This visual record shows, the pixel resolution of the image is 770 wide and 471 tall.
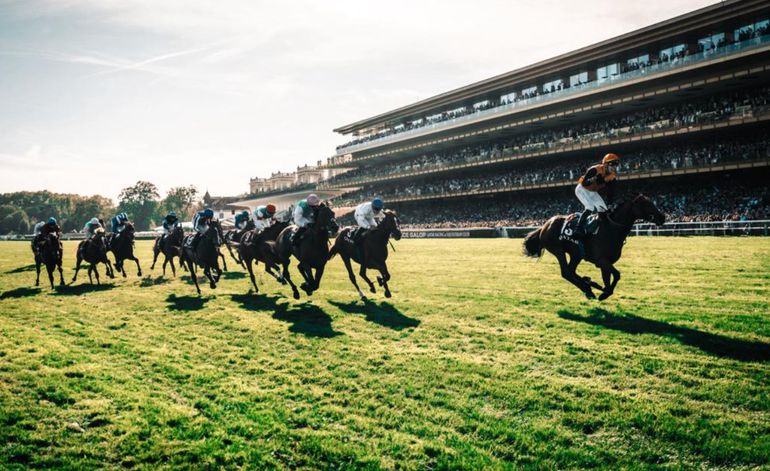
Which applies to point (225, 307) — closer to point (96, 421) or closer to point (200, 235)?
point (200, 235)

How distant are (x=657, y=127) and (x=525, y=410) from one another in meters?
36.2

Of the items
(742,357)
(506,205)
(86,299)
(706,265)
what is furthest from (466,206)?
(742,357)

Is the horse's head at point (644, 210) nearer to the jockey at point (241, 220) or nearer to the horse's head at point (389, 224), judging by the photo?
the horse's head at point (389, 224)

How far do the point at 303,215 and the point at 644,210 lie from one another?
285 inches

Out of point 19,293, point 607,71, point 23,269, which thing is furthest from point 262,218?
point 607,71

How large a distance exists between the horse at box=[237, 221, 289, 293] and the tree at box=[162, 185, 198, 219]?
368ft

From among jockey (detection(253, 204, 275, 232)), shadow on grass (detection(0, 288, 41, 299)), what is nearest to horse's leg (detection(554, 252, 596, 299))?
jockey (detection(253, 204, 275, 232))

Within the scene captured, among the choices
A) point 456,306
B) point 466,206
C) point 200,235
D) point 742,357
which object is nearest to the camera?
point 742,357

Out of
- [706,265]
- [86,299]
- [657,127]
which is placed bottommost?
[706,265]

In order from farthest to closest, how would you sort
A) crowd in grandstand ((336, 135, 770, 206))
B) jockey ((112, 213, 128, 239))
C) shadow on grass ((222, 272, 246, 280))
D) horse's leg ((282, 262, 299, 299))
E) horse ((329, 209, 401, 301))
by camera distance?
1. crowd in grandstand ((336, 135, 770, 206))
2. jockey ((112, 213, 128, 239))
3. shadow on grass ((222, 272, 246, 280))
4. horse's leg ((282, 262, 299, 299))
5. horse ((329, 209, 401, 301))

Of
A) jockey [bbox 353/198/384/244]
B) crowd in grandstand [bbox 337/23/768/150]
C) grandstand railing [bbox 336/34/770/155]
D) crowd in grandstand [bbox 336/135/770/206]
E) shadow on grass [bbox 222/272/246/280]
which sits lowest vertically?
shadow on grass [bbox 222/272/246/280]

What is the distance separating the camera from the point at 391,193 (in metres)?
58.5

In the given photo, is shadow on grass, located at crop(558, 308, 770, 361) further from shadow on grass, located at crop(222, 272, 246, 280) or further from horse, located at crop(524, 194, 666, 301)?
shadow on grass, located at crop(222, 272, 246, 280)

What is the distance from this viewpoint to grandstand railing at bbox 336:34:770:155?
100 ft
